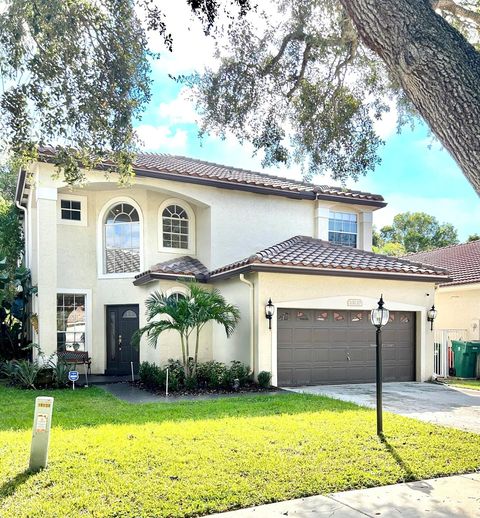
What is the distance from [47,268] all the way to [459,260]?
675 inches

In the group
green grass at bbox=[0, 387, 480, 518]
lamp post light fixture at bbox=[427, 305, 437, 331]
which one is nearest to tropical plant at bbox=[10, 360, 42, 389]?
green grass at bbox=[0, 387, 480, 518]

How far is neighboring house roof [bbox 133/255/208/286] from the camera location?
14544mm

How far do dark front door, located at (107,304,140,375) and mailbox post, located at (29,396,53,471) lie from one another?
10.1 meters

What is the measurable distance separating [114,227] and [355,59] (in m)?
9.47

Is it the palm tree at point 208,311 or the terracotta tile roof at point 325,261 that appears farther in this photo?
the terracotta tile roof at point 325,261

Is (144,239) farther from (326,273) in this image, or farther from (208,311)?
(326,273)

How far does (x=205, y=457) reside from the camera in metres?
6.51

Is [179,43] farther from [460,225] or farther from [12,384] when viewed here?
[460,225]

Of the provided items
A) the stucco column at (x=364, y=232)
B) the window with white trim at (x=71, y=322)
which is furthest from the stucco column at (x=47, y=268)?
the stucco column at (x=364, y=232)

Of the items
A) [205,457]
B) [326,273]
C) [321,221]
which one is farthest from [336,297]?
[205,457]

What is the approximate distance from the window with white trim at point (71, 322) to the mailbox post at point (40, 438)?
1005cm

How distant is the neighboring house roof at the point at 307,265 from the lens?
13.3 m

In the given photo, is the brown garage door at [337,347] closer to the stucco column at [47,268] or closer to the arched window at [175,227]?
the arched window at [175,227]

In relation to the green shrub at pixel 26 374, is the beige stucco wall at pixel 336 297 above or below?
above
